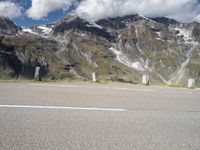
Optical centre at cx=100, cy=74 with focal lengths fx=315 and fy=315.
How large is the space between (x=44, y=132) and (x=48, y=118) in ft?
3.74

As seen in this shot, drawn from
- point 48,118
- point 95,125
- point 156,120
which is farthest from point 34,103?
point 156,120

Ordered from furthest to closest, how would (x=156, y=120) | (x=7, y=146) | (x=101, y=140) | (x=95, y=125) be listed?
(x=156, y=120) < (x=95, y=125) < (x=101, y=140) < (x=7, y=146)

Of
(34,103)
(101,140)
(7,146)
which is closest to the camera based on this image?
(7,146)

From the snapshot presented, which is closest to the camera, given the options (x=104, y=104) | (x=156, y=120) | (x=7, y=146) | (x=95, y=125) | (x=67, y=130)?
(x=7, y=146)

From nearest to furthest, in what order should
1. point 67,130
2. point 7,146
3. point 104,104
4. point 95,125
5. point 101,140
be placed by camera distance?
point 7,146 < point 101,140 < point 67,130 < point 95,125 < point 104,104

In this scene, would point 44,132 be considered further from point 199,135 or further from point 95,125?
point 199,135

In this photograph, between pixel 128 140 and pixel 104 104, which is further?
pixel 104 104

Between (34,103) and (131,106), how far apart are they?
2.86m

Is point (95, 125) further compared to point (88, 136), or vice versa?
point (95, 125)

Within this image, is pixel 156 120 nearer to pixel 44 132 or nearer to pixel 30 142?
pixel 44 132

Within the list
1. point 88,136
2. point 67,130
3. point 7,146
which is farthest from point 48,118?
point 7,146

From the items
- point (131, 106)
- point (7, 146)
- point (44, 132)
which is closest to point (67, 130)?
point (44, 132)

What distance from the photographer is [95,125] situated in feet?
22.0

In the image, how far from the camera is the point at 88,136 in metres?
5.86
